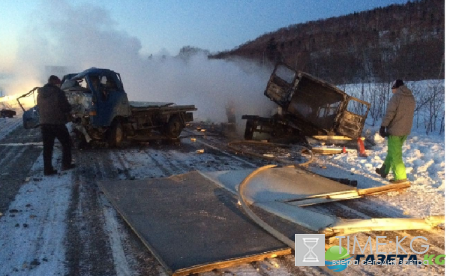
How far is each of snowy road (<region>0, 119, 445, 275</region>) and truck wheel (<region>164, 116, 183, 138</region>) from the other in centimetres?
225

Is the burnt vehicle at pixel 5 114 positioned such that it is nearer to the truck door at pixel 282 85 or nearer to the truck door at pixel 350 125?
the truck door at pixel 282 85

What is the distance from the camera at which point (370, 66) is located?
32.1m

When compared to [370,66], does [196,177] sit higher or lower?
lower

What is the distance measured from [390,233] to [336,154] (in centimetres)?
518

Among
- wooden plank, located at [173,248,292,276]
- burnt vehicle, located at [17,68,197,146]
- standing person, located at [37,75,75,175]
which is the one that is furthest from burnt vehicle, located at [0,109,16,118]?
wooden plank, located at [173,248,292,276]

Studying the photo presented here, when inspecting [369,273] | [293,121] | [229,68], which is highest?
[229,68]

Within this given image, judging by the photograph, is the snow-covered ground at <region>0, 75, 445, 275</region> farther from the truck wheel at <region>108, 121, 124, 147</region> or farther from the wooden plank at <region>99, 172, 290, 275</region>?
the truck wheel at <region>108, 121, 124, 147</region>

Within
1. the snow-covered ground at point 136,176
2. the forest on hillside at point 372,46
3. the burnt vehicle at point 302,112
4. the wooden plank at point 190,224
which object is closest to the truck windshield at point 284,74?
the burnt vehicle at point 302,112

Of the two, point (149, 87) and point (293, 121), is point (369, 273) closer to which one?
point (293, 121)

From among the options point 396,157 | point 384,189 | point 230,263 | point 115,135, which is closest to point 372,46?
point 115,135

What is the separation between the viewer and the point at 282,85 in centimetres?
1127

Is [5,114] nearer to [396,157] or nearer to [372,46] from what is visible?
[396,157]

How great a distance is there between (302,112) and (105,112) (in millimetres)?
6306

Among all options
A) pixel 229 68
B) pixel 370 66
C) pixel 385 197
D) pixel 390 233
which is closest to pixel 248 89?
pixel 229 68
